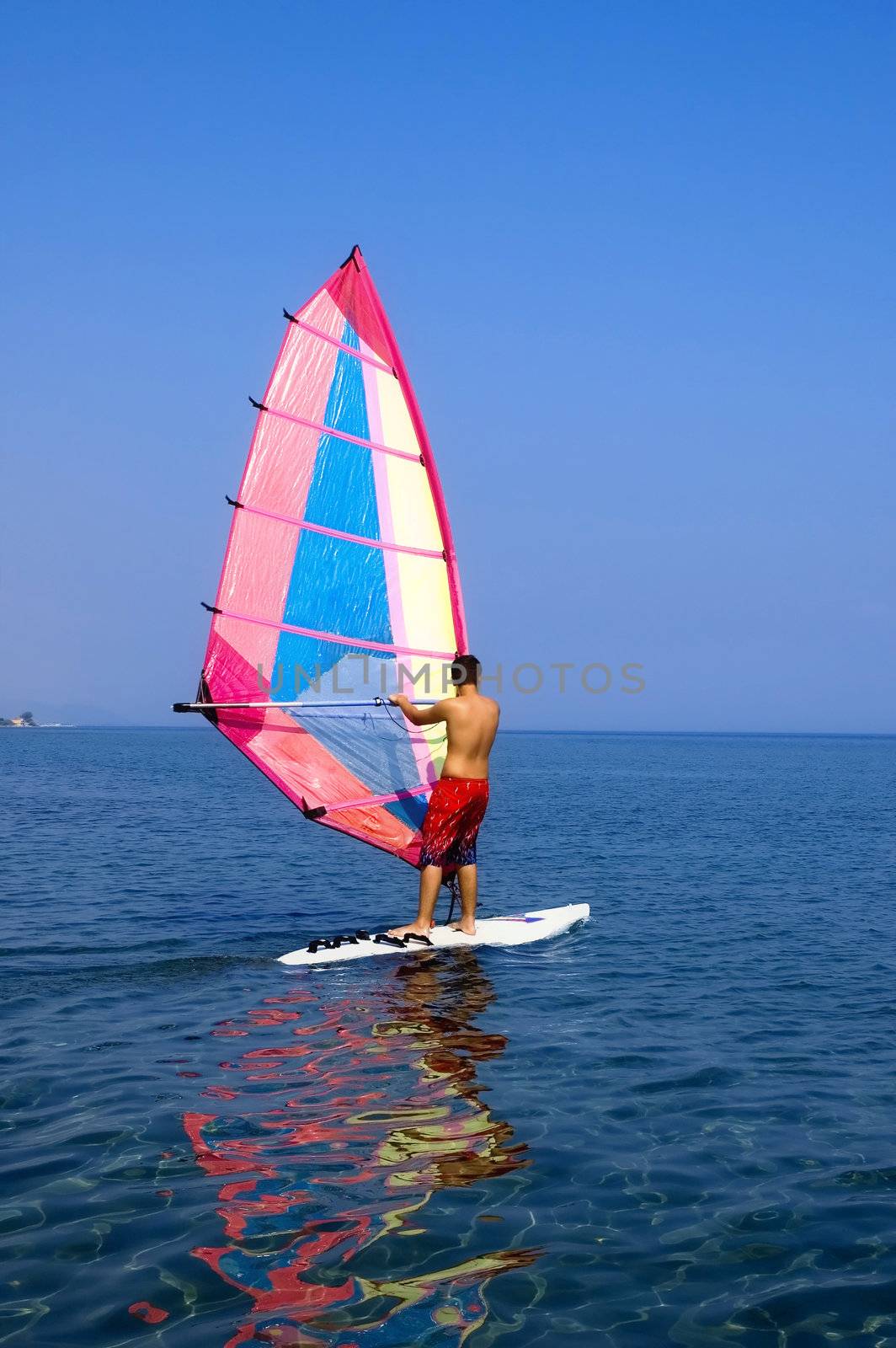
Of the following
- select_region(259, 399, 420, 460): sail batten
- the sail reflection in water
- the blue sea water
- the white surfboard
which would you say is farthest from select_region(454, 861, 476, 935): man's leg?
select_region(259, 399, 420, 460): sail batten

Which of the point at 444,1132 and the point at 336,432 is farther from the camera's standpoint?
the point at 336,432

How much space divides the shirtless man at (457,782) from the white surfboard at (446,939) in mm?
223

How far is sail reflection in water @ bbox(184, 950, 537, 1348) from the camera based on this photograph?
16.9 feet

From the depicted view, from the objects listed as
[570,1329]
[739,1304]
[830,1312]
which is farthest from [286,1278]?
[830,1312]

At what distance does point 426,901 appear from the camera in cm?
1319

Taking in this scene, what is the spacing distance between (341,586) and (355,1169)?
8.23 metres

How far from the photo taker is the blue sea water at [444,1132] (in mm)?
5262

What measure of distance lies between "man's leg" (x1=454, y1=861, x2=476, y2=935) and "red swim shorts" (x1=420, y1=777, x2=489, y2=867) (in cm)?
54

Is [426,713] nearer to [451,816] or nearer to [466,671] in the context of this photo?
[466,671]

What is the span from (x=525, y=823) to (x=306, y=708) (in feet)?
70.9

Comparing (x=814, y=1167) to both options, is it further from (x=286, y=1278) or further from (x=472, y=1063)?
(x=286, y=1278)

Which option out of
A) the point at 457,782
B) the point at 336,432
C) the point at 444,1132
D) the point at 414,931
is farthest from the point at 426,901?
the point at 444,1132

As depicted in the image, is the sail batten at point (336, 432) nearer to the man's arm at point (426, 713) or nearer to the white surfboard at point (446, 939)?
the man's arm at point (426, 713)

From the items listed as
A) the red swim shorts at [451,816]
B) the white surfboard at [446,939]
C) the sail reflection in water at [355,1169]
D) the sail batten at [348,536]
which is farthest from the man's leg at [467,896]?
the sail batten at [348,536]
